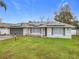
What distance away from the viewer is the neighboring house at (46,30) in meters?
49.9

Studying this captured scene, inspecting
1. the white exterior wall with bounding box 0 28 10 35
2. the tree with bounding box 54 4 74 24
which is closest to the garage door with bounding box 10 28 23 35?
the white exterior wall with bounding box 0 28 10 35

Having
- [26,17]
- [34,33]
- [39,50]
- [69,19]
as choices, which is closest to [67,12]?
[69,19]

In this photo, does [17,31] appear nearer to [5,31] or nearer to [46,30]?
[5,31]

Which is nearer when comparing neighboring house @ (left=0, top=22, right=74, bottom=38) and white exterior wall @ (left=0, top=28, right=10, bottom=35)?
neighboring house @ (left=0, top=22, right=74, bottom=38)

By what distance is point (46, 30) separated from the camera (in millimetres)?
52281

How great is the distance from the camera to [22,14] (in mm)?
97875

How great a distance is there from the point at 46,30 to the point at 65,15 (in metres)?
22.2

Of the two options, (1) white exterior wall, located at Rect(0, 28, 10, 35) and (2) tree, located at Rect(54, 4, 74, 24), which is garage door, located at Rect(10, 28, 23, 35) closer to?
(1) white exterior wall, located at Rect(0, 28, 10, 35)

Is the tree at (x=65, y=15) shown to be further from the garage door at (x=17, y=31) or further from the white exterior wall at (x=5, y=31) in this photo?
the white exterior wall at (x=5, y=31)

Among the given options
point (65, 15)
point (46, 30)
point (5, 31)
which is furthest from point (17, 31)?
point (65, 15)

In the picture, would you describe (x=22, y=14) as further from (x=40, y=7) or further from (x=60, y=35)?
(x=60, y=35)

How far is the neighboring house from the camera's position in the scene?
49.9m

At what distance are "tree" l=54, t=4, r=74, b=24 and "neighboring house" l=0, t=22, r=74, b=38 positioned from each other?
65.0 feet

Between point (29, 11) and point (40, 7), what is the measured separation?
228 inches
